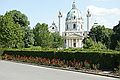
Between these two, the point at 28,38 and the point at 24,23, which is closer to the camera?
the point at 24,23

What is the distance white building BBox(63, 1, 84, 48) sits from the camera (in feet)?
484

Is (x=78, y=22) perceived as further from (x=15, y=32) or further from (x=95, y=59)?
(x=95, y=59)

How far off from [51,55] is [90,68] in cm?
994

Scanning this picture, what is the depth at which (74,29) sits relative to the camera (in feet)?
490

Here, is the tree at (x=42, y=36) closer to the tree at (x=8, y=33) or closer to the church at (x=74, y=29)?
the tree at (x=8, y=33)

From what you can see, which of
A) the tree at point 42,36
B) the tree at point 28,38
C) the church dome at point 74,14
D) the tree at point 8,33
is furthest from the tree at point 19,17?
the church dome at point 74,14

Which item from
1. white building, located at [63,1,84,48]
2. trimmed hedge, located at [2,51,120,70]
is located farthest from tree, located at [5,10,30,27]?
white building, located at [63,1,84,48]

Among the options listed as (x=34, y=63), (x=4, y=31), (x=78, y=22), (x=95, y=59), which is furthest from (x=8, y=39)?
(x=78, y=22)

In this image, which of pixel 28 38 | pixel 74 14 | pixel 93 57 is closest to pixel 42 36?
pixel 28 38

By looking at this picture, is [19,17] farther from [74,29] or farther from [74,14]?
[74,29]

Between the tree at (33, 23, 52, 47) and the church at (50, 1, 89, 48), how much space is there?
2105 inches

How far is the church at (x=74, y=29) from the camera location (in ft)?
484

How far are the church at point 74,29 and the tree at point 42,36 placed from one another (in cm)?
5346

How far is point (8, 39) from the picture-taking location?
212 feet
